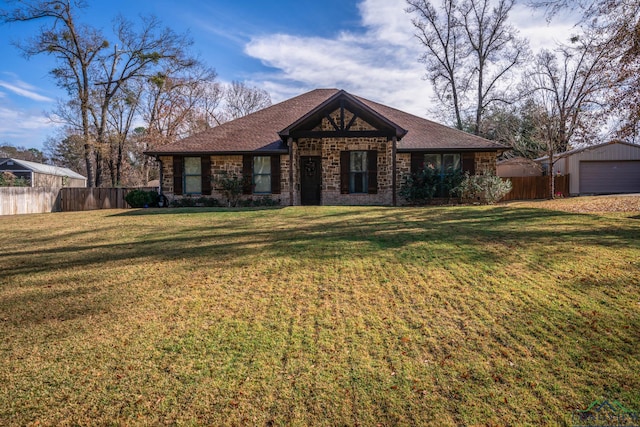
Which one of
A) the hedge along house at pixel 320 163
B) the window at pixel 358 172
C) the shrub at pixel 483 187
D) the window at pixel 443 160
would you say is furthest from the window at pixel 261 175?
the shrub at pixel 483 187

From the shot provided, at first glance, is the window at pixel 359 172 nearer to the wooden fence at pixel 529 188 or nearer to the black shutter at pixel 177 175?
the black shutter at pixel 177 175

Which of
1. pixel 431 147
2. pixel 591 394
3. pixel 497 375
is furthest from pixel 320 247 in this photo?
pixel 431 147

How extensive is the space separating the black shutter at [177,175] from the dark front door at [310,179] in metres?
5.41

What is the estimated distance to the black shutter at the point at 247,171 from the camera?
16.5 m

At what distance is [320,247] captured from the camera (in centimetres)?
705

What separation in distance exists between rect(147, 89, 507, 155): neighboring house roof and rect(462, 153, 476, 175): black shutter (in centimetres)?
47

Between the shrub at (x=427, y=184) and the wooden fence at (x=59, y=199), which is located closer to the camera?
the shrub at (x=427, y=184)

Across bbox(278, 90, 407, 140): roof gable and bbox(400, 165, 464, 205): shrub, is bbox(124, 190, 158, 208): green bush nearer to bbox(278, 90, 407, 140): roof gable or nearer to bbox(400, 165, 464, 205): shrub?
bbox(278, 90, 407, 140): roof gable

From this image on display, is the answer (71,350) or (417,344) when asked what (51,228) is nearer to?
(71,350)

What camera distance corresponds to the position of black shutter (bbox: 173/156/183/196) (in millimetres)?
16781

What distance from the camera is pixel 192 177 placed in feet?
55.6

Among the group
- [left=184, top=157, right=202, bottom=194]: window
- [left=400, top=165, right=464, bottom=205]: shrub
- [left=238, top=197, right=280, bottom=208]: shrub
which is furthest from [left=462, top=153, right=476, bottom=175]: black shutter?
[left=184, top=157, right=202, bottom=194]: window

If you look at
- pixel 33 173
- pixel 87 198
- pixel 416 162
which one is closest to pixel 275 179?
pixel 416 162

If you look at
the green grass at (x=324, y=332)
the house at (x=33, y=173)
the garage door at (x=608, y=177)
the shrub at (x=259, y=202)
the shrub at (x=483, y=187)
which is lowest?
the green grass at (x=324, y=332)
